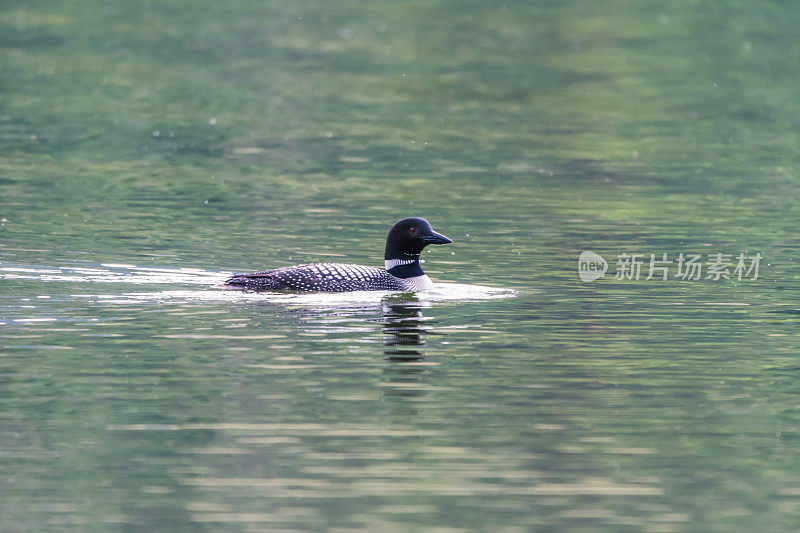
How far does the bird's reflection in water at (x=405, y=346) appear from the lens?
10719mm

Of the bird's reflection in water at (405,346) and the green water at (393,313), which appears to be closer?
the green water at (393,313)

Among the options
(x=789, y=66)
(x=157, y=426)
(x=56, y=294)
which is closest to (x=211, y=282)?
(x=56, y=294)

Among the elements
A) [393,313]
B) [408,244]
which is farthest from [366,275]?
[393,313]

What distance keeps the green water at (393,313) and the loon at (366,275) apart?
0.26m

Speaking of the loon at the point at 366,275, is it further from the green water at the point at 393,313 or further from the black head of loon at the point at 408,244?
the green water at the point at 393,313

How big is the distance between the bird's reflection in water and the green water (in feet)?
0.15

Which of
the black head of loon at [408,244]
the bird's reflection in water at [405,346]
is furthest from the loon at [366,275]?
the bird's reflection in water at [405,346]

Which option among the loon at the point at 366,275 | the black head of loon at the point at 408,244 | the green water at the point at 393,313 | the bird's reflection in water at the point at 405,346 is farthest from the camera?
the black head of loon at the point at 408,244

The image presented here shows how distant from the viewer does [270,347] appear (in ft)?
38.6

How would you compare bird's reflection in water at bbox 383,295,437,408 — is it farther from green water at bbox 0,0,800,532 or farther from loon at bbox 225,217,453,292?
loon at bbox 225,217,453,292

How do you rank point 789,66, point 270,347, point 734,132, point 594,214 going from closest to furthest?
point 270,347, point 594,214, point 734,132, point 789,66

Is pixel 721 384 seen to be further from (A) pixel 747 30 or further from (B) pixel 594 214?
(A) pixel 747 30

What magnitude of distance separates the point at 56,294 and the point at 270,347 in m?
2.65

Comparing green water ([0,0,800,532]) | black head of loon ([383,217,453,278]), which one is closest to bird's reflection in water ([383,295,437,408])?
green water ([0,0,800,532])
